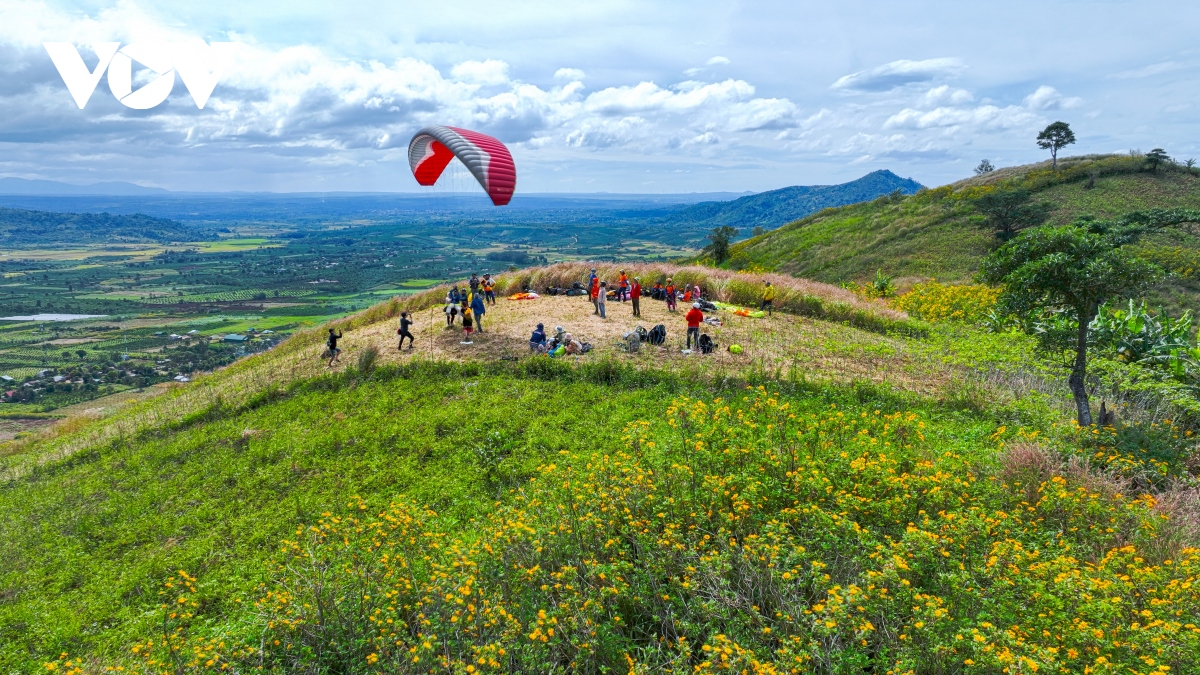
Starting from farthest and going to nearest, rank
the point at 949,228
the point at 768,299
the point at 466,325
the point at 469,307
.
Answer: the point at 949,228 → the point at 768,299 → the point at 469,307 → the point at 466,325

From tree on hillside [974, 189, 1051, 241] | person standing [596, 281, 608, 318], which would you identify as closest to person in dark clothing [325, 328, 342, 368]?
person standing [596, 281, 608, 318]

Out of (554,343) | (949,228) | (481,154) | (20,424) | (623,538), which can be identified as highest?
(481,154)

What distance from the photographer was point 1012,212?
38312 millimetres

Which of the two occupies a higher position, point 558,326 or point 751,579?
point 558,326

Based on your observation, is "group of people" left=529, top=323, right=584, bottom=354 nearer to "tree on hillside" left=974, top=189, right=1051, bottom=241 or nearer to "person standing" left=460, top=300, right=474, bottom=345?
"person standing" left=460, top=300, right=474, bottom=345

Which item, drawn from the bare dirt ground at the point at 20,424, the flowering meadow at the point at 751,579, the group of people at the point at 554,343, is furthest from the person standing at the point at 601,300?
the bare dirt ground at the point at 20,424

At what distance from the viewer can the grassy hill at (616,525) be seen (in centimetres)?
493

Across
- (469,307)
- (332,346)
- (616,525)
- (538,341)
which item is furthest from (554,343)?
(616,525)

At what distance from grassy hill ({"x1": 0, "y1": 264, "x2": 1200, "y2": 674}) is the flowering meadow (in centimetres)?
4

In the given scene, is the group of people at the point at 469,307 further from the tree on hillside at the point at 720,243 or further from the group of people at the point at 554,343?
the tree on hillside at the point at 720,243

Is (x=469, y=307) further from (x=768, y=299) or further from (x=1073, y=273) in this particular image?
(x=1073, y=273)

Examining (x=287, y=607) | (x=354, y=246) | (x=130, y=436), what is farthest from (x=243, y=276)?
(x=287, y=607)

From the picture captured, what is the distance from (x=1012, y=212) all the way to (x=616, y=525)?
45079 millimetres

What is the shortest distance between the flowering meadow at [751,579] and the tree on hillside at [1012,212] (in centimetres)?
3750
